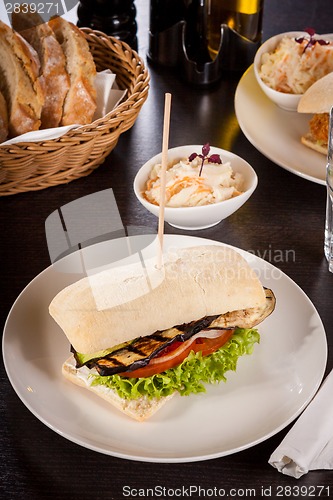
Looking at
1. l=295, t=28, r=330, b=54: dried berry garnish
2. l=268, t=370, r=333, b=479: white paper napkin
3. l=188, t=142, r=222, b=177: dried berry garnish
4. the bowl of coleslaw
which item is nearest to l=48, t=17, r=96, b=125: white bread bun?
l=188, t=142, r=222, b=177: dried berry garnish

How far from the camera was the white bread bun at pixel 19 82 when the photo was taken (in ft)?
5.60

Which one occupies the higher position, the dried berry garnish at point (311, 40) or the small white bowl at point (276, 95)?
the dried berry garnish at point (311, 40)

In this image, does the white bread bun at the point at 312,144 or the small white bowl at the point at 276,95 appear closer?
the white bread bun at the point at 312,144

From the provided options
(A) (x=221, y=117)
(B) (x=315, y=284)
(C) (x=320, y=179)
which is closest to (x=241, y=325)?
(B) (x=315, y=284)

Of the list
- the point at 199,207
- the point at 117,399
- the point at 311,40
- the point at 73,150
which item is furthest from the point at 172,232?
the point at 311,40

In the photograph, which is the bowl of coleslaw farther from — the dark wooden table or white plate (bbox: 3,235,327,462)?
white plate (bbox: 3,235,327,462)

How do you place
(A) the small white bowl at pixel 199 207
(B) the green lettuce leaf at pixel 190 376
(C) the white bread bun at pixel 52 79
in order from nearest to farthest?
(B) the green lettuce leaf at pixel 190 376 < (A) the small white bowl at pixel 199 207 < (C) the white bread bun at pixel 52 79

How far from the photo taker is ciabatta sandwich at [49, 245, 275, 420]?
1.23 metres

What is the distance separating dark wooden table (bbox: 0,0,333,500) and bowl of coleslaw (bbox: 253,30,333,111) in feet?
0.49

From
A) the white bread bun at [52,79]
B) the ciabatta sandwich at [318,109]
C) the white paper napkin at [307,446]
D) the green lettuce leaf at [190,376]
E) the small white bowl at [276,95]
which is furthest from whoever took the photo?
the small white bowl at [276,95]

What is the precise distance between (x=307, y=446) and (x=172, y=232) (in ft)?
2.29

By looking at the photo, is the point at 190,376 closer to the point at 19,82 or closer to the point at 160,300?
the point at 160,300

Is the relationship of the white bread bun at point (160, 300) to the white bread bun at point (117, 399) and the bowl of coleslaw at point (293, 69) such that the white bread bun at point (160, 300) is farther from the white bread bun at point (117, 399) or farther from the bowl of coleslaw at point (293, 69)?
the bowl of coleslaw at point (293, 69)

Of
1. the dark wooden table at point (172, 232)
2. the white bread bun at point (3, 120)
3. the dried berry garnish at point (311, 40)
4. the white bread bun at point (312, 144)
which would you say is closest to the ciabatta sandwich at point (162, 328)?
the dark wooden table at point (172, 232)
